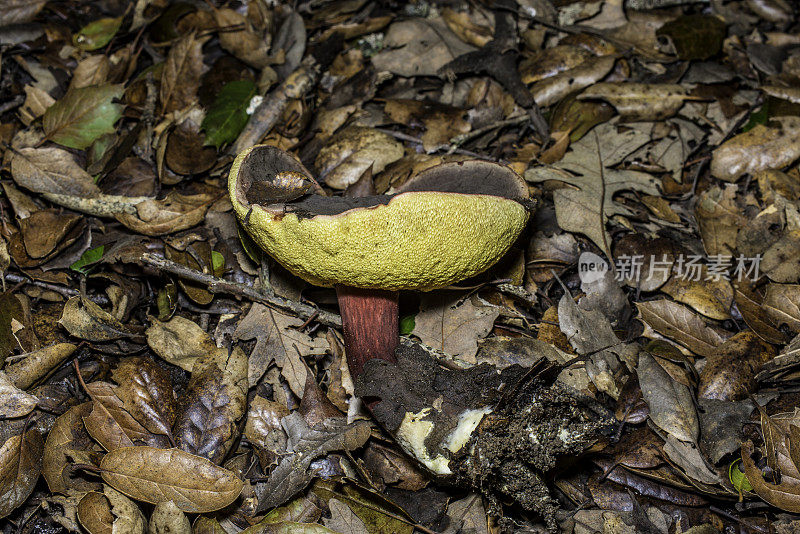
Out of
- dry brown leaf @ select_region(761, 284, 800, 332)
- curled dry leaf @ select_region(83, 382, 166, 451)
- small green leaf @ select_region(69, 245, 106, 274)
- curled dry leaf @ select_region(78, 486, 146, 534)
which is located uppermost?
small green leaf @ select_region(69, 245, 106, 274)

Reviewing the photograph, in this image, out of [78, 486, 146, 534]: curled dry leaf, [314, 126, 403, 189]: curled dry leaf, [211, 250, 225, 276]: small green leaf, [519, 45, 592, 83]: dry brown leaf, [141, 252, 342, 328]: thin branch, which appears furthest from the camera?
[519, 45, 592, 83]: dry brown leaf

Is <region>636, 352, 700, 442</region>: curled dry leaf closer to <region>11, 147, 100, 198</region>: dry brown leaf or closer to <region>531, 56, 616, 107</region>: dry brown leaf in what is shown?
<region>531, 56, 616, 107</region>: dry brown leaf

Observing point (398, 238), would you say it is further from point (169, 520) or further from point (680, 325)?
point (680, 325)

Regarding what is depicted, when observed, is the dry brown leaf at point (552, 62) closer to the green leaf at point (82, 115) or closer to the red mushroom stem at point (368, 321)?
the red mushroom stem at point (368, 321)

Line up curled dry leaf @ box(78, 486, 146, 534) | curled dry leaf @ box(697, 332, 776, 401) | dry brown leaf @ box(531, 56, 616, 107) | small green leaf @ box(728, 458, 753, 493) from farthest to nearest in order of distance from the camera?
dry brown leaf @ box(531, 56, 616, 107) < curled dry leaf @ box(697, 332, 776, 401) < small green leaf @ box(728, 458, 753, 493) < curled dry leaf @ box(78, 486, 146, 534)

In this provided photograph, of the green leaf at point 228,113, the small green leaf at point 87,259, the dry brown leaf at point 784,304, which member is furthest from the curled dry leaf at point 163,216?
the dry brown leaf at point 784,304

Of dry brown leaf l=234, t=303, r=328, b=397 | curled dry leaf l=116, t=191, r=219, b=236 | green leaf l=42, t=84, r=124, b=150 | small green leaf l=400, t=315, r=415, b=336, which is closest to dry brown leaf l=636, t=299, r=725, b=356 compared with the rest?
small green leaf l=400, t=315, r=415, b=336

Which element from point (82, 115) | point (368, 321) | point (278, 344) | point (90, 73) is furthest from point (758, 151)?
point (90, 73)

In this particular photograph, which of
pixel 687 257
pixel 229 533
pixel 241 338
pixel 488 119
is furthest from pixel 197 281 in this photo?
pixel 687 257

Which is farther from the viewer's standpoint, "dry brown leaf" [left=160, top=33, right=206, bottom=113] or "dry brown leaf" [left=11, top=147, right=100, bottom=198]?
"dry brown leaf" [left=160, top=33, right=206, bottom=113]
